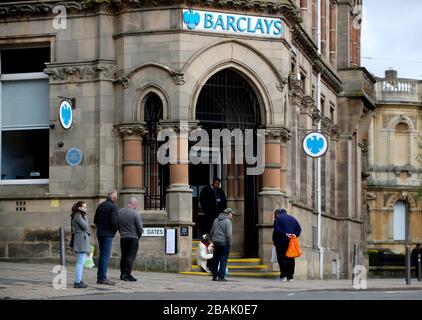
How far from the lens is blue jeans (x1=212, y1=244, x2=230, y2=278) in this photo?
30781 millimetres

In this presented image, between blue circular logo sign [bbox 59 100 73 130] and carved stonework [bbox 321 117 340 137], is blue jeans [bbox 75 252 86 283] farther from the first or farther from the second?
carved stonework [bbox 321 117 340 137]

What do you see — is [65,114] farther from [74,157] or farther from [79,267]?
[79,267]

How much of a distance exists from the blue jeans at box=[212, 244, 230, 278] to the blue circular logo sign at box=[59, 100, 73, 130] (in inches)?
230

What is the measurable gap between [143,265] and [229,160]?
4.76 m

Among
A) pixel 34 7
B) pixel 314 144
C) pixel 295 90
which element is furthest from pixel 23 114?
pixel 295 90

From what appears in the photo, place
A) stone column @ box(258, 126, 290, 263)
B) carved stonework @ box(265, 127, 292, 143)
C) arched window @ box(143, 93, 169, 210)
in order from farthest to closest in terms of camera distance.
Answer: carved stonework @ box(265, 127, 292, 143) → stone column @ box(258, 126, 290, 263) → arched window @ box(143, 93, 169, 210)

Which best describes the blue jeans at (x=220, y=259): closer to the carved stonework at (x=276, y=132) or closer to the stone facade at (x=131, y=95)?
the stone facade at (x=131, y=95)

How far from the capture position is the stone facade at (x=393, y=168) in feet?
264

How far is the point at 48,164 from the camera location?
35062mm

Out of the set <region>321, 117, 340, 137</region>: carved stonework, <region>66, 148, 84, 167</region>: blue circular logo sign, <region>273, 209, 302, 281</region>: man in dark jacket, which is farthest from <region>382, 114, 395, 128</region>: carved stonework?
<region>273, 209, 302, 281</region>: man in dark jacket
